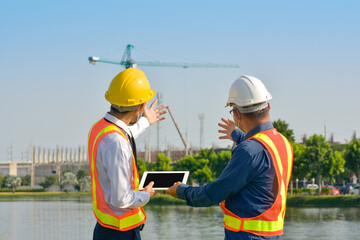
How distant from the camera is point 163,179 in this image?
4223mm

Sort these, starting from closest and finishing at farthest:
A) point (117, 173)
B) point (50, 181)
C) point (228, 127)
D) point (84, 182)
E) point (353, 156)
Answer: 1. point (117, 173)
2. point (228, 127)
3. point (353, 156)
4. point (84, 182)
5. point (50, 181)

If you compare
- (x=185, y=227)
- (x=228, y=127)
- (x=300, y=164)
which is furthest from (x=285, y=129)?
(x=228, y=127)

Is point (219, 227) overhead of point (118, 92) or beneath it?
beneath

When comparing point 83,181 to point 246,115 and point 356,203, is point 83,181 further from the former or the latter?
point 246,115

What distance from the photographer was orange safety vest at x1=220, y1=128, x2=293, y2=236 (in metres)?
3.71

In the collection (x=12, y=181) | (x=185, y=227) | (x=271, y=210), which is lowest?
(x=12, y=181)

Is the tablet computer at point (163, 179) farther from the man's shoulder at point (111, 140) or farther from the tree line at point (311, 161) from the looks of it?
the tree line at point (311, 161)

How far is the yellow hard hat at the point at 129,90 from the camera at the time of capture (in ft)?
13.7

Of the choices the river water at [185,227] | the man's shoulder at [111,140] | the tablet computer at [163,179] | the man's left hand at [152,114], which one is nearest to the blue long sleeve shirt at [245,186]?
the tablet computer at [163,179]

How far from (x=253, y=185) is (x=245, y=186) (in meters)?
0.05

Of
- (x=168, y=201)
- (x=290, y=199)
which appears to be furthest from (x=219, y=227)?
(x=168, y=201)

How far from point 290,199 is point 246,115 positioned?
45.4 meters

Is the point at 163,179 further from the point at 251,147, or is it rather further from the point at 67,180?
the point at 67,180

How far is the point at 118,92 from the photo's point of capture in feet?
13.8
